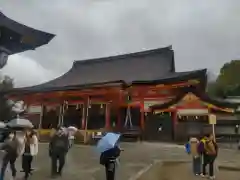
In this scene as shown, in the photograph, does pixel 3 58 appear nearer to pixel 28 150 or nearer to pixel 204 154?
pixel 28 150

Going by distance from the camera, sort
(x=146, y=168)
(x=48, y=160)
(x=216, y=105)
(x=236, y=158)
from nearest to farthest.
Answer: (x=146, y=168)
(x=48, y=160)
(x=236, y=158)
(x=216, y=105)

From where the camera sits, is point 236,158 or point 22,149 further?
point 236,158

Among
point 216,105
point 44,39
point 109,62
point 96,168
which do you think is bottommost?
point 96,168

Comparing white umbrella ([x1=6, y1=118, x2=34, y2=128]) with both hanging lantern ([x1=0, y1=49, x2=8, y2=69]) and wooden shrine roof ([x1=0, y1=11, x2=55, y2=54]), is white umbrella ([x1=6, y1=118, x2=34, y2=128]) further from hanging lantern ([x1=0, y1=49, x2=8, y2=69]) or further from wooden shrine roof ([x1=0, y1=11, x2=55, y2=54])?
hanging lantern ([x1=0, y1=49, x2=8, y2=69])

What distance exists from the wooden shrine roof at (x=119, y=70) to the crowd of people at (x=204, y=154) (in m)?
15.0

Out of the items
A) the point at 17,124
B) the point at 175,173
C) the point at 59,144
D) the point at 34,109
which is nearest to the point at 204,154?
the point at 175,173

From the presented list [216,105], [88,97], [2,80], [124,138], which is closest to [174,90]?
[216,105]

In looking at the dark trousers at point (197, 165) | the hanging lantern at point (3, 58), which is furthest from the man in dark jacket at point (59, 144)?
the dark trousers at point (197, 165)

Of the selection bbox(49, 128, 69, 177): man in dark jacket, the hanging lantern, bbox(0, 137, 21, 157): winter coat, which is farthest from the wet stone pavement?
the hanging lantern

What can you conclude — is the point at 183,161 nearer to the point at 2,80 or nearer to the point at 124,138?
the point at 124,138

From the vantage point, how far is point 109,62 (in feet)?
105

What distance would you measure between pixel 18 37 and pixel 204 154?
284 inches

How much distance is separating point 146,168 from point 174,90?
1140cm

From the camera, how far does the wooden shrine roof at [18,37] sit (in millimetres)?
9570
